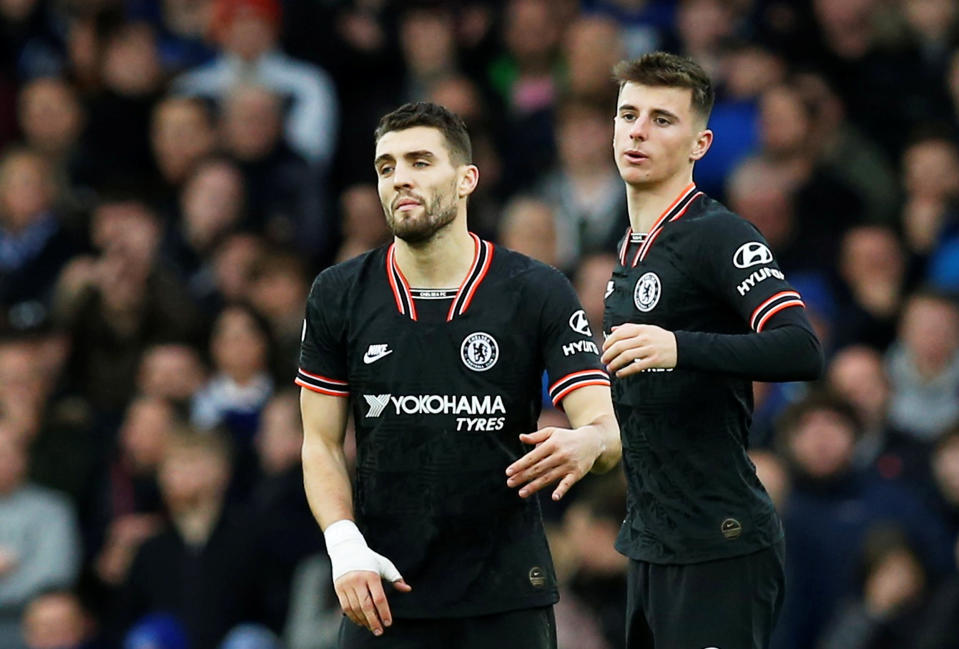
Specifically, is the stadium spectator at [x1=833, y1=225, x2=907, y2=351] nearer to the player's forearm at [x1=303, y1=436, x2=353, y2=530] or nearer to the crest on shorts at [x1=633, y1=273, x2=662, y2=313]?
the crest on shorts at [x1=633, y1=273, x2=662, y2=313]

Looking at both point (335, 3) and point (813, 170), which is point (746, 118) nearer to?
point (813, 170)

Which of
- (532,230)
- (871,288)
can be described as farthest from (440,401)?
(871,288)

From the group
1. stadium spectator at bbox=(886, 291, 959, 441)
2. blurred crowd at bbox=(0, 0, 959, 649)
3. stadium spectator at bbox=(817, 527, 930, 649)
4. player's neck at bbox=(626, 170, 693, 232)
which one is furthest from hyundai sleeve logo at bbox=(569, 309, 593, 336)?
stadium spectator at bbox=(886, 291, 959, 441)

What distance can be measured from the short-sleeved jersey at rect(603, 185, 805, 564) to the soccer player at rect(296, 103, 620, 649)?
22cm

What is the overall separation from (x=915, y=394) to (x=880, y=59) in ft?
9.90

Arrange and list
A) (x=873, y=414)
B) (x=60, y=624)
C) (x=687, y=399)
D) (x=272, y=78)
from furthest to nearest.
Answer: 1. (x=272, y=78)
2. (x=60, y=624)
3. (x=873, y=414)
4. (x=687, y=399)

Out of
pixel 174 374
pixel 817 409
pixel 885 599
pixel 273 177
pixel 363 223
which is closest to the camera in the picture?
pixel 885 599

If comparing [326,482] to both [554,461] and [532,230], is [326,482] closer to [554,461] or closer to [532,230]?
[554,461]

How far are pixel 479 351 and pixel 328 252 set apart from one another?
677 centimetres

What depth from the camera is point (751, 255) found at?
642 cm

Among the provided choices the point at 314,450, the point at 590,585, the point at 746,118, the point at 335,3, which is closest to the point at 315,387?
the point at 314,450

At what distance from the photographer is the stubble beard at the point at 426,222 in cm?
665

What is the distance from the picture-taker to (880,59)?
13.2 metres

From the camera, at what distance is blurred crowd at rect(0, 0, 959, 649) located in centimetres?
1029
